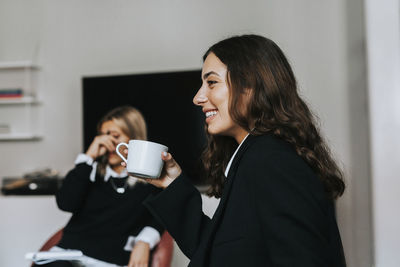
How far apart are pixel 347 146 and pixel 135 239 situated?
1708mm

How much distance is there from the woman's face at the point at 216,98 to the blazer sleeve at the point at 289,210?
0.73 ft

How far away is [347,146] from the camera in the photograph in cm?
278

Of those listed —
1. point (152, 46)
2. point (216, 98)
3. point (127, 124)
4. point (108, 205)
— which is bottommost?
point (108, 205)

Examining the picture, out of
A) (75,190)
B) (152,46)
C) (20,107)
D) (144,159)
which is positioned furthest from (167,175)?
(20,107)

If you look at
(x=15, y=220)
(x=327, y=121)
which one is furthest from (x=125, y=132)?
(x=327, y=121)

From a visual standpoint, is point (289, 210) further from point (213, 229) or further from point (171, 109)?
point (171, 109)

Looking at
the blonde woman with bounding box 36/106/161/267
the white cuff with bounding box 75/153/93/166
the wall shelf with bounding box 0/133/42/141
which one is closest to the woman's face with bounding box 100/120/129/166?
the blonde woman with bounding box 36/106/161/267

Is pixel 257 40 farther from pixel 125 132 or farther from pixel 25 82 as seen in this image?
pixel 25 82

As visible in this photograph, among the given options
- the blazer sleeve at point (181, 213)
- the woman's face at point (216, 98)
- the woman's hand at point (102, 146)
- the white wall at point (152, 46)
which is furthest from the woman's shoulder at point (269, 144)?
the white wall at point (152, 46)

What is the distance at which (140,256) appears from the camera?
1584mm

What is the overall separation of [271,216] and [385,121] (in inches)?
59.1

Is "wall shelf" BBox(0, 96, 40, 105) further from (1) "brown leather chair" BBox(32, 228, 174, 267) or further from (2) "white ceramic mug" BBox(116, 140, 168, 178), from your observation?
(2) "white ceramic mug" BBox(116, 140, 168, 178)

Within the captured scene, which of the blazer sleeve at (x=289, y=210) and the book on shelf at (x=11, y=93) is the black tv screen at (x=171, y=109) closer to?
the book on shelf at (x=11, y=93)

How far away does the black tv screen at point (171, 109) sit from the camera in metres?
2.97
